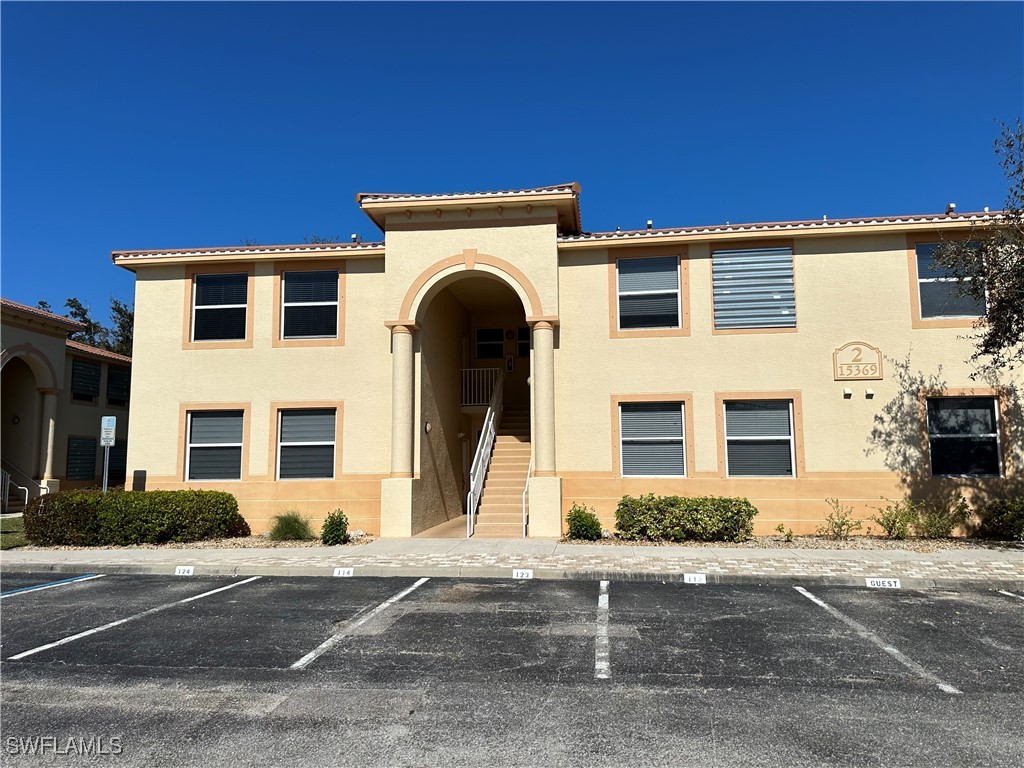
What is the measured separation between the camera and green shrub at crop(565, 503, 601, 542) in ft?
44.5

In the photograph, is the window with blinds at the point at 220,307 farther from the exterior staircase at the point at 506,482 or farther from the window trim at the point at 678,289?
the window trim at the point at 678,289

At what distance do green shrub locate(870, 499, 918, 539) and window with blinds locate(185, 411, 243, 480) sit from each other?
42.5 ft

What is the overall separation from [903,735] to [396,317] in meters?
12.2

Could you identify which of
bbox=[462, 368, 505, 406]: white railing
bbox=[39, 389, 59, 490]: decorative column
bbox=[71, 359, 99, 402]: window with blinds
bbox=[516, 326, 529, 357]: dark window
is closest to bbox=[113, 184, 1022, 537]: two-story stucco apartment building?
bbox=[462, 368, 505, 406]: white railing

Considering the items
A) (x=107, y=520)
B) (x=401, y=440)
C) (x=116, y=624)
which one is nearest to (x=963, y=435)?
(x=401, y=440)

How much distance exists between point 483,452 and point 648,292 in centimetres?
500

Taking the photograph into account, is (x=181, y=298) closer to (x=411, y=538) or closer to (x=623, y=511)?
(x=411, y=538)

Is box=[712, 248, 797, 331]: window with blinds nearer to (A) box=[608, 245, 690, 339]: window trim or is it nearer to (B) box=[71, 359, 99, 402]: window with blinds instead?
(A) box=[608, 245, 690, 339]: window trim

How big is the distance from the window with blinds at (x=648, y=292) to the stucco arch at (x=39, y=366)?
16852 millimetres

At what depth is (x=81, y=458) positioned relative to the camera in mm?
22984

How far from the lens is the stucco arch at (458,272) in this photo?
49.8 ft

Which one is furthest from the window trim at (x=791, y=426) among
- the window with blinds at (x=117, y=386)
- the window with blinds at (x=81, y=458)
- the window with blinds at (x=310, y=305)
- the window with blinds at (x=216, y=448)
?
the window with blinds at (x=117, y=386)

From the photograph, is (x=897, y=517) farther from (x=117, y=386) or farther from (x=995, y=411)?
(x=117, y=386)

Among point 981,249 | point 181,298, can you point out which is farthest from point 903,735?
point 181,298
